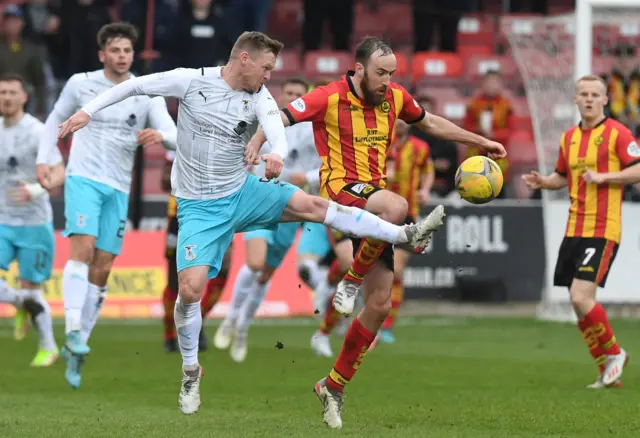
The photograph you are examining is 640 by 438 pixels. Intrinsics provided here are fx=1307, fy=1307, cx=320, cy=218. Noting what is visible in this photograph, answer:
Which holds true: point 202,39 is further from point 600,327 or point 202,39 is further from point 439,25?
point 600,327

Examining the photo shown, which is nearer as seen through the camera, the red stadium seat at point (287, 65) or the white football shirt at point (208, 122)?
the white football shirt at point (208, 122)

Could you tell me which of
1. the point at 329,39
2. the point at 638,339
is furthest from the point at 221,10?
the point at 638,339

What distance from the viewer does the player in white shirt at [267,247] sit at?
12406mm

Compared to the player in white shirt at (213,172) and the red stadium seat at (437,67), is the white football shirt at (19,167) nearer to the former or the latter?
the player in white shirt at (213,172)

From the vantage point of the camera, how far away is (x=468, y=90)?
21000 millimetres

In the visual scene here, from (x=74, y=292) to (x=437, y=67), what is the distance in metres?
12.1

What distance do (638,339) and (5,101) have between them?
7.20 metres

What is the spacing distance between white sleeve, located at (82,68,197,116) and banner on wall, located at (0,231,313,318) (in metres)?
8.67

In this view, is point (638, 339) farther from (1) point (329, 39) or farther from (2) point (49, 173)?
(1) point (329, 39)

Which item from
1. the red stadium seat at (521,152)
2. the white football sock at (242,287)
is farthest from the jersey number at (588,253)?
the red stadium seat at (521,152)

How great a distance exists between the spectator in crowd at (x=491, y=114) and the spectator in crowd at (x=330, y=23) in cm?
314

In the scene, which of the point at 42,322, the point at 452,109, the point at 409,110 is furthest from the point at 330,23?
the point at 409,110

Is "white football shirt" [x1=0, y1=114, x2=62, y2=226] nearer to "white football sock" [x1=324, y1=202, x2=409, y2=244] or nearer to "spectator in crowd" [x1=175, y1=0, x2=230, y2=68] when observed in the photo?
"white football sock" [x1=324, y1=202, x2=409, y2=244]

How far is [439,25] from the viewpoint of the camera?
21328 millimetres
